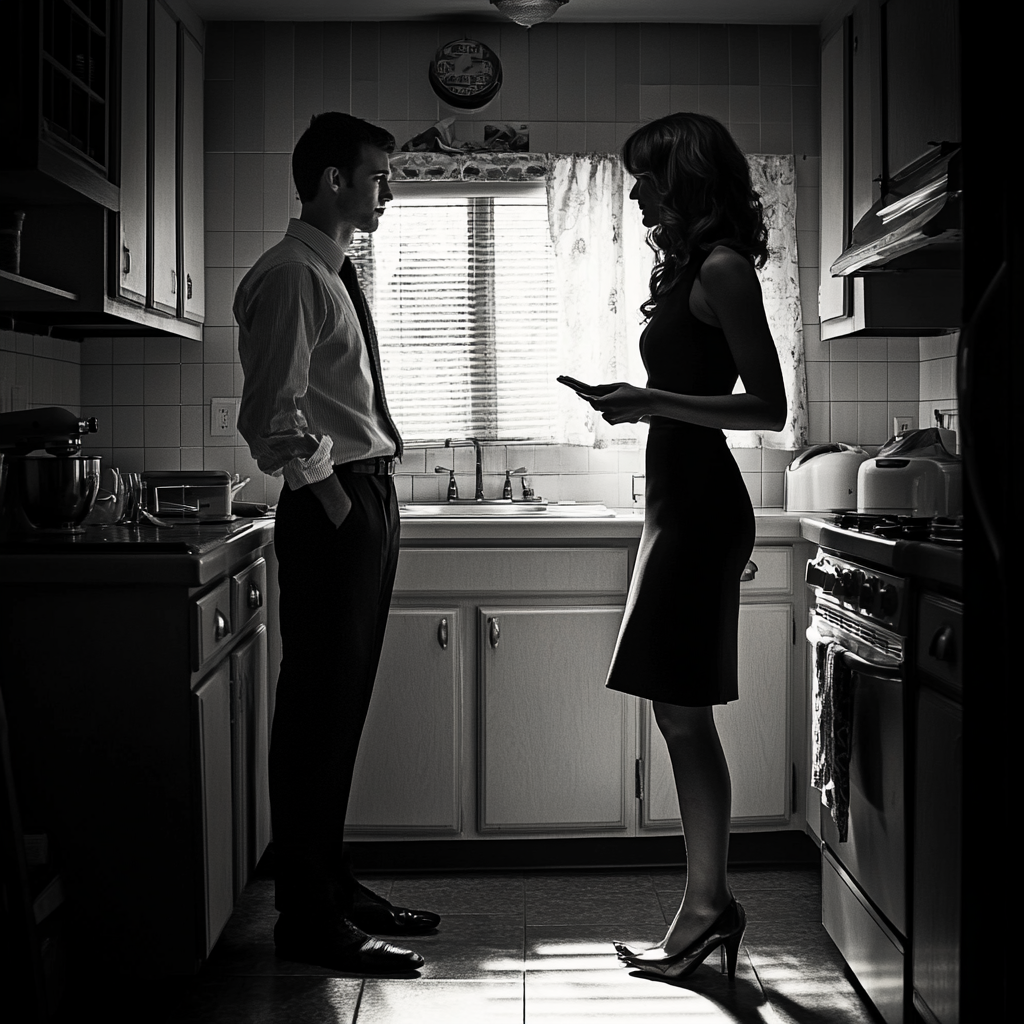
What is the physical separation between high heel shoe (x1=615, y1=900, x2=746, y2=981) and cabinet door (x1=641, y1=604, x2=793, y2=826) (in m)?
0.67

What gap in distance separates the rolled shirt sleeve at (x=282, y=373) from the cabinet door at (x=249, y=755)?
0.52 metres

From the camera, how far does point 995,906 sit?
48.2 inches

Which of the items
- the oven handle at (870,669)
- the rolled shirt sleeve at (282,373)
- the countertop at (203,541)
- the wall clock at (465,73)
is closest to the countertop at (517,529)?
the countertop at (203,541)

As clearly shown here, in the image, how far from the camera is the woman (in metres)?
2.12

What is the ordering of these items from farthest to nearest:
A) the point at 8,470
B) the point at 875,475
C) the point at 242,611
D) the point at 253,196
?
the point at 253,196 < the point at 875,475 < the point at 242,611 < the point at 8,470

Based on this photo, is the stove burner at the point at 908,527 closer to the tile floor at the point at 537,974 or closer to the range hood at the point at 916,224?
the range hood at the point at 916,224

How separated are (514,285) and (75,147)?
1448 mm

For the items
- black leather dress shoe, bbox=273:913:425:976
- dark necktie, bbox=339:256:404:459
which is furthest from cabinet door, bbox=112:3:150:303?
black leather dress shoe, bbox=273:913:425:976

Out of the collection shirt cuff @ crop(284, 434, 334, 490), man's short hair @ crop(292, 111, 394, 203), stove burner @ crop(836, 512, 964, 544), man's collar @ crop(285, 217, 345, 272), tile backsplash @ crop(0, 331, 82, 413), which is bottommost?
stove burner @ crop(836, 512, 964, 544)

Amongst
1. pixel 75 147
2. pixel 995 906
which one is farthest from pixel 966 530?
pixel 75 147

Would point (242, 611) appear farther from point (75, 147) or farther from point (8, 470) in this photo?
point (75, 147)

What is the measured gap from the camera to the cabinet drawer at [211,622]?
2.07 m

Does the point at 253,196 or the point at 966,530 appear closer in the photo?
the point at 966,530

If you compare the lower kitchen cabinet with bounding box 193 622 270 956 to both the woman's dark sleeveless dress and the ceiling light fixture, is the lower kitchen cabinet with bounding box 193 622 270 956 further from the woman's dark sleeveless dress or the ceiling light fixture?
the ceiling light fixture
